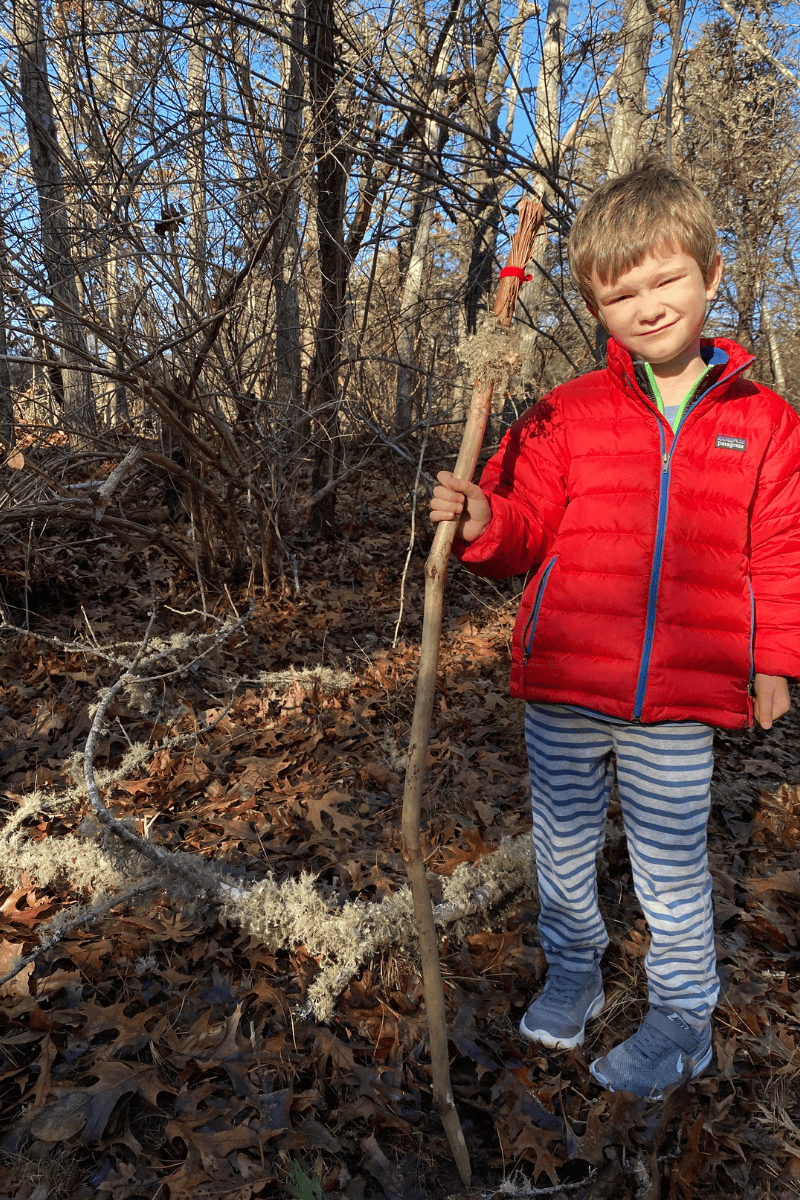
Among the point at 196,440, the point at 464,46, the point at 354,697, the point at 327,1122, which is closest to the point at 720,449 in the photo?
the point at 327,1122

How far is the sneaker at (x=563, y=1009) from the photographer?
1.99 meters

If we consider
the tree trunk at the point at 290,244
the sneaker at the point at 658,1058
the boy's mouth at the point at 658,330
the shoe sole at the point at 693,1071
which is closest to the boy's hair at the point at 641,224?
the boy's mouth at the point at 658,330

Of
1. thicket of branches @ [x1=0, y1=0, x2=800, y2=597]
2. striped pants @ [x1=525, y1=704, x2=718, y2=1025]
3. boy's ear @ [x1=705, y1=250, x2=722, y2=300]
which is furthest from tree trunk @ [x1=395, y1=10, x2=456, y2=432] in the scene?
striped pants @ [x1=525, y1=704, x2=718, y2=1025]

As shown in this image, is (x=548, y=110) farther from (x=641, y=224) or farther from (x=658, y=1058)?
(x=658, y=1058)

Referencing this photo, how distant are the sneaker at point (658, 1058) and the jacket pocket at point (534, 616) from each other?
1025 mm

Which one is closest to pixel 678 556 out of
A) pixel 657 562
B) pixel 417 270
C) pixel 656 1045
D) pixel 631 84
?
pixel 657 562

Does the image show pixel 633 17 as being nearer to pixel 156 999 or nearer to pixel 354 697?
pixel 354 697

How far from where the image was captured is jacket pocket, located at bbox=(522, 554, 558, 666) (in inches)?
72.1

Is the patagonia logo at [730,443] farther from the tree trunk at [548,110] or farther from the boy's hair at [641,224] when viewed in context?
the tree trunk at [548,110]

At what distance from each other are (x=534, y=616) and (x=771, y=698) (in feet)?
1.97

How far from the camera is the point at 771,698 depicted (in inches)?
68.2

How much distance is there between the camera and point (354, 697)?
403cm

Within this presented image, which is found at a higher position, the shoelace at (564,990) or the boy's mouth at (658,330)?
the boy's mouth at (658,330)

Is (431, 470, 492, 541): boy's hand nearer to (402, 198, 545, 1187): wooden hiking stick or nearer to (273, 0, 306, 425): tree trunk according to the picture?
(402, 198, 545, 1187): wooden hiking stick
